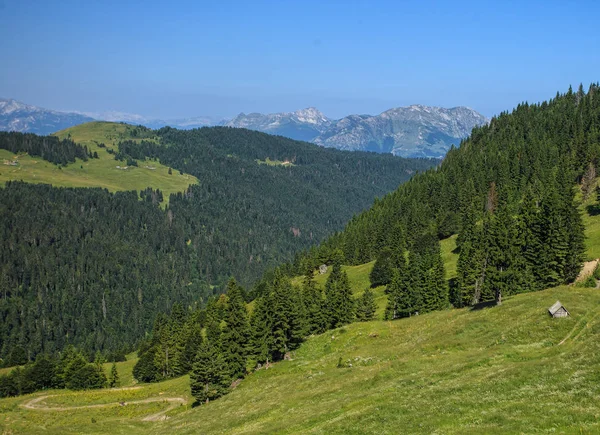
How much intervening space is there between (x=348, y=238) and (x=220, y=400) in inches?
4217

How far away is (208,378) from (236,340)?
12.6 m

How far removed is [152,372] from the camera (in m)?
113

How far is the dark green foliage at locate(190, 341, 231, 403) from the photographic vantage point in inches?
2849

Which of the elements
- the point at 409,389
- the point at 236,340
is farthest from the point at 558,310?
the point at 236,340

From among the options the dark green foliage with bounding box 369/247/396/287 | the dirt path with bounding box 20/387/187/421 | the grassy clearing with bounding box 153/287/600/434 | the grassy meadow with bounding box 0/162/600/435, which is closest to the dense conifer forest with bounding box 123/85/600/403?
the dark green foliage with bounding box 369/247/396/287

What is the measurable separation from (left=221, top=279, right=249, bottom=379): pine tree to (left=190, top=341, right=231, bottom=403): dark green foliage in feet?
21.2

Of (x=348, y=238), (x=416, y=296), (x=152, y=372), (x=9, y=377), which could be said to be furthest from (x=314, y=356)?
(x=348, y=238)

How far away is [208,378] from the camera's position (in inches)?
2869

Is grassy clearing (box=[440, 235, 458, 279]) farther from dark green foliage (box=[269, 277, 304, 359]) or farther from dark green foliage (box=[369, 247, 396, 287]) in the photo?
dark green foliage (box=[269, 277, 304, 359])

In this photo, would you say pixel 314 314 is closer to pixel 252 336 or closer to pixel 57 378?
pixel 252 336

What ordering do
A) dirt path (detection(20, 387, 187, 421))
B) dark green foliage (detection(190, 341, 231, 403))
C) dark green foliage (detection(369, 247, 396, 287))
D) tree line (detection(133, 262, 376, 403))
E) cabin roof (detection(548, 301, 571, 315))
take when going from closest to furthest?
cabin roof (detection(548, 301, 571, 315)), dark green foliage (detection(190, 341, 231, 403)), tree line (detection(133, 262, 376, 403)), dirt path (detection(20, 387, 187, 421)), dark green foliage (detection(369, 247, 396, 287))

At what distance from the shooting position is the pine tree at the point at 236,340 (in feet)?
268

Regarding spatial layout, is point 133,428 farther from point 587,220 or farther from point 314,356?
point 587,220

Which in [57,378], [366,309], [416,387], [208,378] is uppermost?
[416,387]
